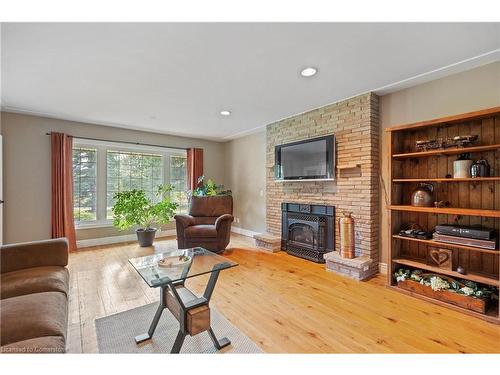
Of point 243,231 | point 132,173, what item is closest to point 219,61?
point 132,173

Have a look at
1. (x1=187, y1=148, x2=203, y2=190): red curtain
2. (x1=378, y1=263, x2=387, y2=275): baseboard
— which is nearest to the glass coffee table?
(x1=378, y1=263, x2=387, y2=275): baseboard

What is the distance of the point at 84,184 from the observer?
4.34m

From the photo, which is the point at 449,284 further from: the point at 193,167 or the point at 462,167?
the point at 193,167

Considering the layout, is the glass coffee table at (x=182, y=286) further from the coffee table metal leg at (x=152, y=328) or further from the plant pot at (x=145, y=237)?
the plant pot at (x=145, y=237)

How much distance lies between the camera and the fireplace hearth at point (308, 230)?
134 inches

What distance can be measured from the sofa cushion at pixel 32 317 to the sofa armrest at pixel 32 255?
57 cm

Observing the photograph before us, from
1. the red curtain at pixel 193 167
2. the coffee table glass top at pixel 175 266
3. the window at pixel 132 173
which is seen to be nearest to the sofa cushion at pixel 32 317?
the coffee table glass top at pixel 175 266

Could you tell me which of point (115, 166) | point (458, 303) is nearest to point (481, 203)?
point (458, 303)

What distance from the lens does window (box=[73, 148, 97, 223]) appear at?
168 inches

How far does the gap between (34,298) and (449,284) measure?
3394 mm

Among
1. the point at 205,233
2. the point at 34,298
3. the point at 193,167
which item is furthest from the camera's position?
the point at 193,167

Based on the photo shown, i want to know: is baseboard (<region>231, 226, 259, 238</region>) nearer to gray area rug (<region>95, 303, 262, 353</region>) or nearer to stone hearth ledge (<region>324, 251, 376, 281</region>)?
stone hearth ledge (<region>324, 251, 376, 281</region>)

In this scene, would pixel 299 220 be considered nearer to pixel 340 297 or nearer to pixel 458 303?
pixel 340 297

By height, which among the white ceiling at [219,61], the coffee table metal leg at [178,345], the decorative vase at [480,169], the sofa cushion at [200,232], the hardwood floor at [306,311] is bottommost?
the hardwood floor at [306,311]
